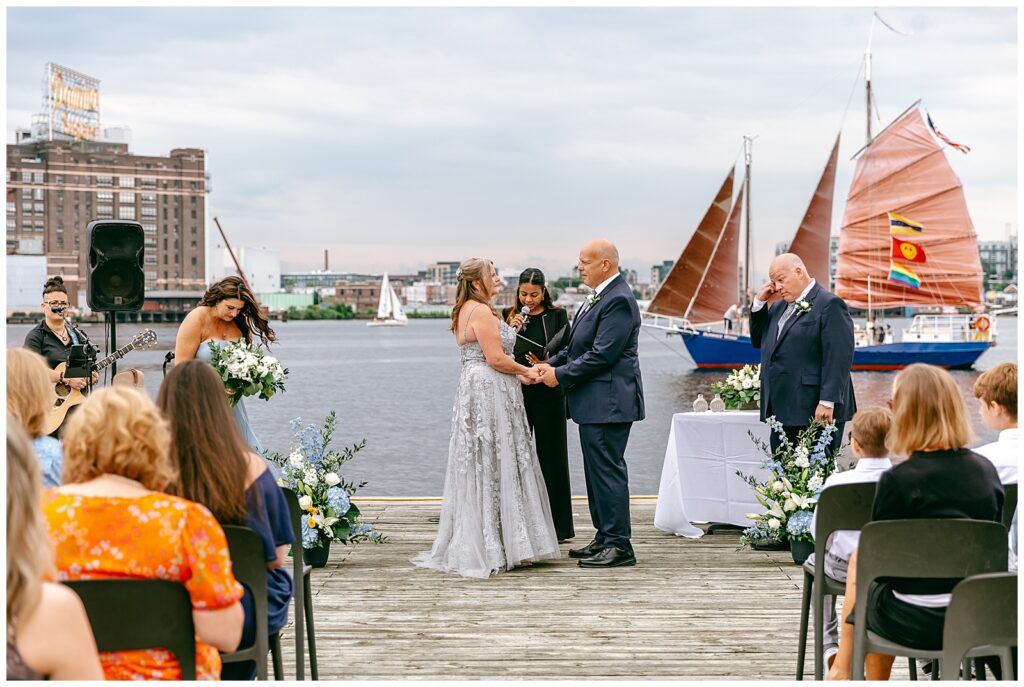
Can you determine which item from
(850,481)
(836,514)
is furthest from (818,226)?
(836,514)

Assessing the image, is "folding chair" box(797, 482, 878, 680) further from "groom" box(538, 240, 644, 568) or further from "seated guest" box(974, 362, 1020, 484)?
"groom" box(538, 240, 644, 568)

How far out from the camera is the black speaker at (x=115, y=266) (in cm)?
806

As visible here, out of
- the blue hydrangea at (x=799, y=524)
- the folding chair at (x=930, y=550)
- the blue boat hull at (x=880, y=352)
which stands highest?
the folding chair at (x=930, y=550)

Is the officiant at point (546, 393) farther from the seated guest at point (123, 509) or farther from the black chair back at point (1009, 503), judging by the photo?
the seated guest at point (123, 509)

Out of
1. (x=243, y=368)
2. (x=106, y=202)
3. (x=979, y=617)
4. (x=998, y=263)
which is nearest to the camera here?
(x=979, y=617)

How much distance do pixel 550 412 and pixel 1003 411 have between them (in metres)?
3.33

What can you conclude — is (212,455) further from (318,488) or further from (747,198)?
(747,198)

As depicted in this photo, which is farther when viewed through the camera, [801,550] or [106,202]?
[106,202]

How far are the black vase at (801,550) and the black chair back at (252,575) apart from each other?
3.60m

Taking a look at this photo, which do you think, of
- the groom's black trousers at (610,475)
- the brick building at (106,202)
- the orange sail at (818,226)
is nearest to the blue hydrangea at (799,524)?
the groom's black trousers at (610,475)

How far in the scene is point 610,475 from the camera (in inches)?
234

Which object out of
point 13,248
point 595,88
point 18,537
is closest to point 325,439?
point 18,537

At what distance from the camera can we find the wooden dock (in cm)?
425

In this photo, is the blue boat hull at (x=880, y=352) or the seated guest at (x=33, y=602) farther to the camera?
the blue boat hull at (x=880, y=352)
